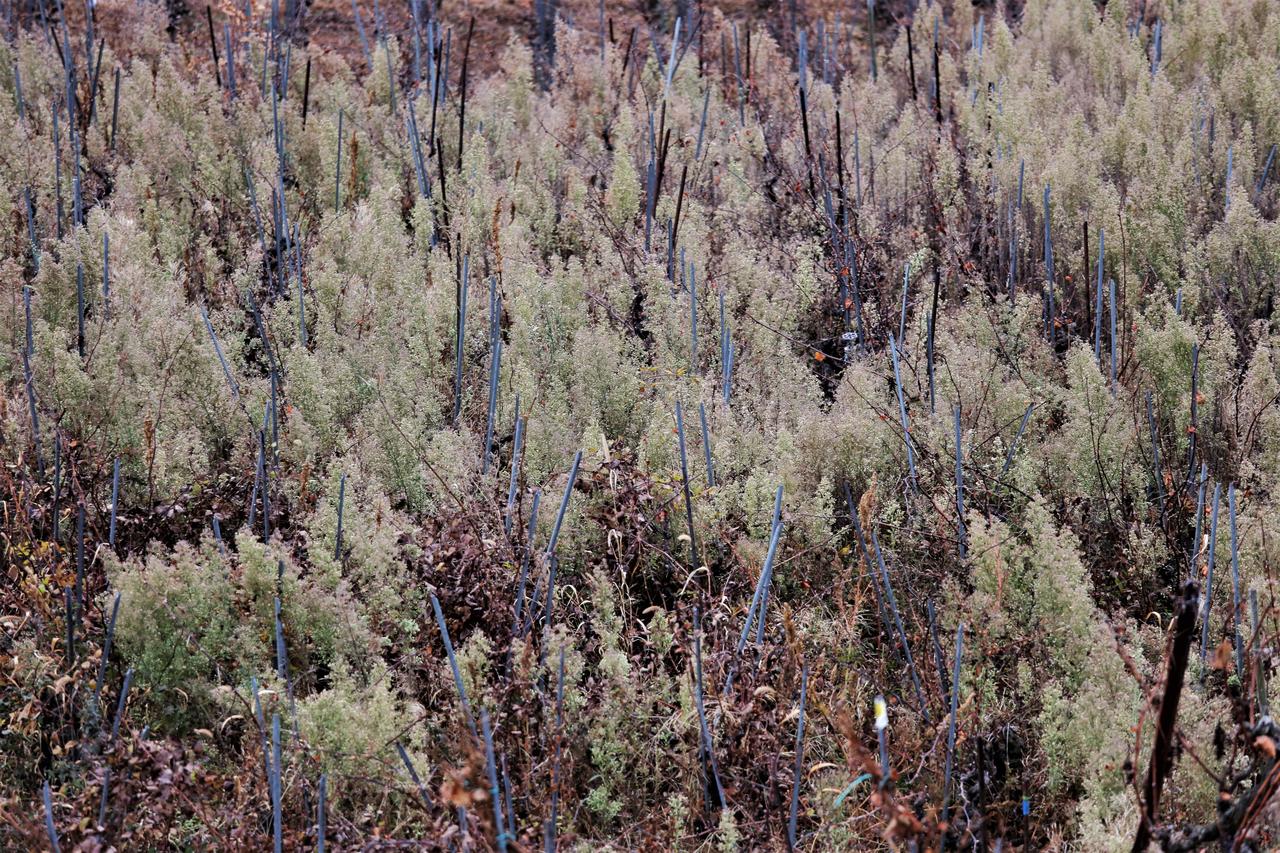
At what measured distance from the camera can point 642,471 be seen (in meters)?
3.06

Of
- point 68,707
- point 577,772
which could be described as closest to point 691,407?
point 577,772

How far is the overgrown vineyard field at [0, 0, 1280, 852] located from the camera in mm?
2176

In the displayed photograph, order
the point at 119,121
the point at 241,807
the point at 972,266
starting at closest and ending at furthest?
1. the point at 241,807
2. the point at 972,266
3. the point at 119,121

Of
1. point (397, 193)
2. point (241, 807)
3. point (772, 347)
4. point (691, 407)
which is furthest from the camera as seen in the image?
point (397, 193)

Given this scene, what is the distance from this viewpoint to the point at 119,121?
5.34 m

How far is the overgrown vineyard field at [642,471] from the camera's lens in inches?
85.7

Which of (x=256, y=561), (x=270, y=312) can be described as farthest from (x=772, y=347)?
→ (x=256, y=561)

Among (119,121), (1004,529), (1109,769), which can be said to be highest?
(119,121)

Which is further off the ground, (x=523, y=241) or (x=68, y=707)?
(x=523, y=241)

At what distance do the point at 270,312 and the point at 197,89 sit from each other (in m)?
2.23

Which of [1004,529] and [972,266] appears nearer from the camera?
[1004,529]

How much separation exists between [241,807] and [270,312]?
225cm

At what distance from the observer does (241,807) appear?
6.82 ft

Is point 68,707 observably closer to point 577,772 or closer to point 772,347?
point 577,772
